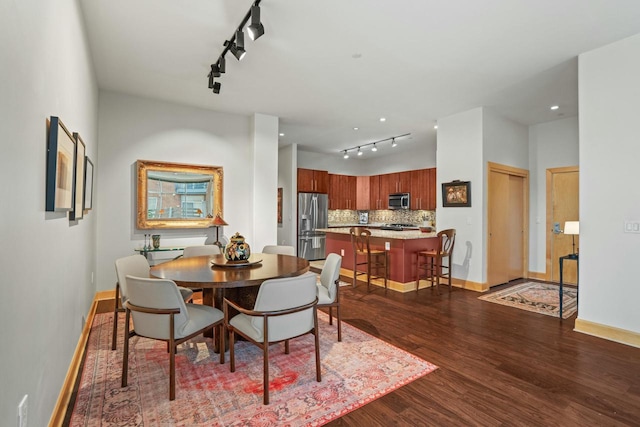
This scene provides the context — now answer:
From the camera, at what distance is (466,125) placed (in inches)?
199

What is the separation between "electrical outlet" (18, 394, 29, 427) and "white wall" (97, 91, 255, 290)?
3464mm

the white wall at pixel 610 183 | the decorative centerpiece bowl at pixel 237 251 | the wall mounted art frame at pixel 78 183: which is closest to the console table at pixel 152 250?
the wall mounted art frame at pixel 78 183

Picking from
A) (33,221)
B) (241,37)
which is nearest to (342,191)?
(241,37)

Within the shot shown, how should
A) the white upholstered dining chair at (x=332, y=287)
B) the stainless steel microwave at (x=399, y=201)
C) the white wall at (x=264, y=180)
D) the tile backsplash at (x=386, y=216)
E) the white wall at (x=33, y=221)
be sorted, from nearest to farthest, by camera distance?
the white wall at (x=33, y=221)
the white upholstered dining chair at (x=332, y=287)
the white wall at (x=264, y=180)
the stainless steel microwave at (x=399, y=201)
the tile backsplash at (x=386, y=216)

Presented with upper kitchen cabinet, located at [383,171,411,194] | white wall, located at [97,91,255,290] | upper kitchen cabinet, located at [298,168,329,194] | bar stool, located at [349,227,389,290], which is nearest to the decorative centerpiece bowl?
white wall, located at [97,91,255,290]

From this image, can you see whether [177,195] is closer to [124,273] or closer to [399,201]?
[124,273]

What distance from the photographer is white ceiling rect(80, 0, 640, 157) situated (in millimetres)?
2594

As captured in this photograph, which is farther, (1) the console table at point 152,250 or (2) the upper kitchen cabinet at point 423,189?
(2) the upper kitchen cabinet at point 423,189

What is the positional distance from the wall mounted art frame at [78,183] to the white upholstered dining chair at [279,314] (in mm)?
1443

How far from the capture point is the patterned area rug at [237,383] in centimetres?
191

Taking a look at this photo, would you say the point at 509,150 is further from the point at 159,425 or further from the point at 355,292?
the point at 159,425

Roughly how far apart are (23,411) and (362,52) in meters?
3.60

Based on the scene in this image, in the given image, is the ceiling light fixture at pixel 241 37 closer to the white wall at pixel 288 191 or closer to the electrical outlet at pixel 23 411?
the electrical outlet at pixel 23 411

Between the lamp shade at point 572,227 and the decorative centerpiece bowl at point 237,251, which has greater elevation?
the lamp shade at point 572,227
